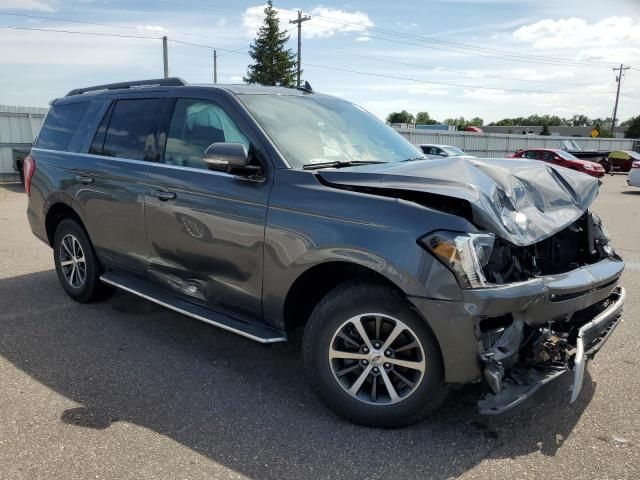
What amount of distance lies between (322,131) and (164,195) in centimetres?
125

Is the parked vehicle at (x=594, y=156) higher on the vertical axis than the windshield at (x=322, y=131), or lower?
lower

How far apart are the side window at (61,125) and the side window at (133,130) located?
1.65 ft

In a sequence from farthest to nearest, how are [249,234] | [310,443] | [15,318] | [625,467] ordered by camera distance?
[15,318]
[249,234]
[310,443]
[625,467]

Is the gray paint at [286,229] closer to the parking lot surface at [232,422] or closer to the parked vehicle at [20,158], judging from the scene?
the parking lot surface at [232,422]

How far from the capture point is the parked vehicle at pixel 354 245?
109 inches

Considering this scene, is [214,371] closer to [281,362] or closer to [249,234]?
[281,362]

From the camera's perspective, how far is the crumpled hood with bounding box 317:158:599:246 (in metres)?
2.90

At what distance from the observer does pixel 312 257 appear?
312cm

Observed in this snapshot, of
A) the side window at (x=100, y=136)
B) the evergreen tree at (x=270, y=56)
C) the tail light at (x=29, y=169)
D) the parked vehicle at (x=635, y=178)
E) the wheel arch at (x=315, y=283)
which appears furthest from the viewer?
the evergreen tree at (x=270, y=56)

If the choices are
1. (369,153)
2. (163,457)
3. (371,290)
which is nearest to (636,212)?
(369,153)

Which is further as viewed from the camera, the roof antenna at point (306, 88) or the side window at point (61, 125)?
the side window at point (61, 125)

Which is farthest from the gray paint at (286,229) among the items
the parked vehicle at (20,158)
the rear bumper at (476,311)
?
the parked vehicle at (20,158)

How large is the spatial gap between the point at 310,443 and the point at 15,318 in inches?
131

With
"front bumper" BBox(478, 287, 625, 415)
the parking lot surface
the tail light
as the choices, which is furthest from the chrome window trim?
"front bumper" BBox(478, 287, 625, 415)
